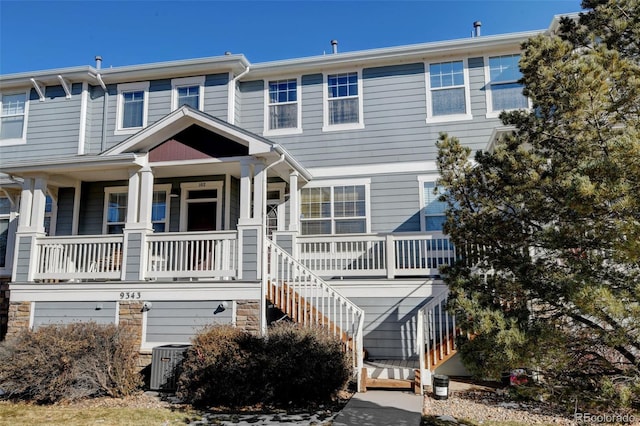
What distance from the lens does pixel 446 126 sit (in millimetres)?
11625

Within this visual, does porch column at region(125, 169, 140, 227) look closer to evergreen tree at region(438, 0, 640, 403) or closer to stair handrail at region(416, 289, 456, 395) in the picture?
stair handrail at region(416, 289, 456, 395)

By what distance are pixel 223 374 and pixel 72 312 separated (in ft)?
14.6

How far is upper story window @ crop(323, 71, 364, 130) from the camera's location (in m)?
12.1

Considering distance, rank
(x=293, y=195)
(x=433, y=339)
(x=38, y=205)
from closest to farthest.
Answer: (x=433, y=339), (x=38, y=205), (x=293, y=195)

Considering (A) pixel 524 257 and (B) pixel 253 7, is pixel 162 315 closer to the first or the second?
(A) pixel 524 257

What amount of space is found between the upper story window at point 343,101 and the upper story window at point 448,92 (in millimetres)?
1895

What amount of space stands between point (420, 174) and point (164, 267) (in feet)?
21.8

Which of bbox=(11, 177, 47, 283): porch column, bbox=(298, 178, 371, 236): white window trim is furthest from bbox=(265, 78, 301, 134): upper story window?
bbox=(11, 177, 47, 283): porch column

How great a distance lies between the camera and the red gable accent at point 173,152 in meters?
9.90

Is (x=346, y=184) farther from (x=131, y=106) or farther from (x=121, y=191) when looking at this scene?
(x=131, y=106)

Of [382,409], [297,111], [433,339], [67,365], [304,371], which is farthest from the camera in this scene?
[297,111]

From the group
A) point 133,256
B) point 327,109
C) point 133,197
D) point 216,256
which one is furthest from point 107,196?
point 327,109

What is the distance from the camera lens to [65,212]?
12.6m

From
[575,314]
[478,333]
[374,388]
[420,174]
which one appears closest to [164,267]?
[374,388]
